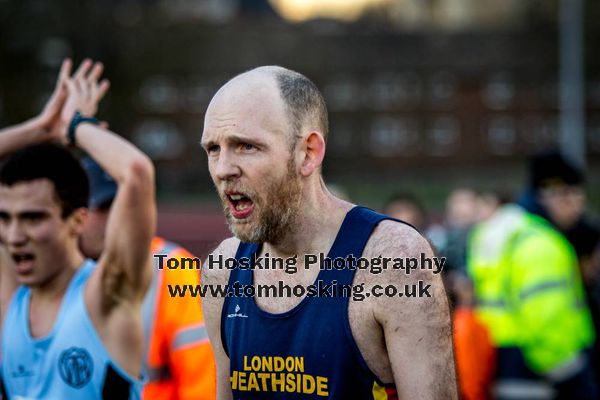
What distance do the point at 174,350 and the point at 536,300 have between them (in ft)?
9.91

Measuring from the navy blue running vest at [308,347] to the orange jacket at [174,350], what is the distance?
1599mm

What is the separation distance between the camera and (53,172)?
462 centimetres

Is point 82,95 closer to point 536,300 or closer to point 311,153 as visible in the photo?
point 311,153

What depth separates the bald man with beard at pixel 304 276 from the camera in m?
3.13

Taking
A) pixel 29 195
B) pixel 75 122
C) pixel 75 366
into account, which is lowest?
pixel 75 366

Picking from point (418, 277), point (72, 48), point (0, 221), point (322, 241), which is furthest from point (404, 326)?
point (72, 48)

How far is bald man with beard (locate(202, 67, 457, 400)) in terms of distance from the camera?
3127 millimetres

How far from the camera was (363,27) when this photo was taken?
216ft

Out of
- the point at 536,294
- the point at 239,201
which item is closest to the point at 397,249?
the point at 239,201

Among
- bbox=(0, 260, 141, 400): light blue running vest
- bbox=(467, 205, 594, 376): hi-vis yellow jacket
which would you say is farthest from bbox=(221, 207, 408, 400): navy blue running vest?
A: bbox=(467, 205, 594, 376): hi-vis yellow jacket

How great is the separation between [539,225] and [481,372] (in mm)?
1187

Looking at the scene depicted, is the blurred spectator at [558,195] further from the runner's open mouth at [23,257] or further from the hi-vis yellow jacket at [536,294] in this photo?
the runner's open mouth at [23,257]

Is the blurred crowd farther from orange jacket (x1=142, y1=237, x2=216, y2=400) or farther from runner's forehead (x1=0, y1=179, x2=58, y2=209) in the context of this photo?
runner's forehead (x1=0, y1=179, x2=58, y2=209)

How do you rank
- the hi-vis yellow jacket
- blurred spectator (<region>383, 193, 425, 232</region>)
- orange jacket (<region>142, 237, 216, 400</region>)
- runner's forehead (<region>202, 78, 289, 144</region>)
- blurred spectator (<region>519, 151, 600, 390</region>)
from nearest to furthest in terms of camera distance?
runner's forehead (<region>202, 78, 289, 144</region>) < orange jacket (<region>142, 237, 216, 400</region>) < the hi-vis yellow jacket < blurred spectator (<region>519, 151, 600, 390</region>) < blurred spectator (<region>383, 193, 425, 232</region>)
